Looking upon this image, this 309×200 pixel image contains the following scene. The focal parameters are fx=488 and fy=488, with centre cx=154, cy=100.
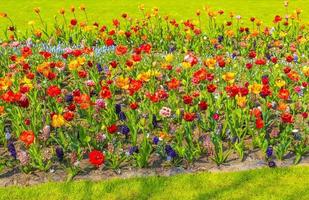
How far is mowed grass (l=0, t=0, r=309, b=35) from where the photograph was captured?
18.2m

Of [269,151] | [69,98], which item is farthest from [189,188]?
[69,98]

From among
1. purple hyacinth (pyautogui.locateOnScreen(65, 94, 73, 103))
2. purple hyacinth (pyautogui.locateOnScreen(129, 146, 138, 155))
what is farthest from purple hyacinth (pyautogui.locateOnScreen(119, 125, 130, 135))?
purple hyacinth (pyautogui.locateOnScreen(65, 94, 73, 103))

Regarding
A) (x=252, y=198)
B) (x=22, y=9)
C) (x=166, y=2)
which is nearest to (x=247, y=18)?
(x=166, y=2)

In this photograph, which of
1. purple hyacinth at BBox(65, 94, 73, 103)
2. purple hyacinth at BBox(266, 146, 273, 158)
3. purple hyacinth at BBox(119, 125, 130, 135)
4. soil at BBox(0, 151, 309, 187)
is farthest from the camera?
purple hyacinth at BBox(65, 94, 73, 103)

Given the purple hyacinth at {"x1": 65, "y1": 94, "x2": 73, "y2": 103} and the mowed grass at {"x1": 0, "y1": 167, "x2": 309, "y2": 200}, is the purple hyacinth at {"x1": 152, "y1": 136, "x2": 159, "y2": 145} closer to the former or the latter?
the mowed grass at {"x1": 0, "y1": 167, "x2": 309, "y2": 200}

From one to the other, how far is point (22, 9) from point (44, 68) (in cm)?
1309

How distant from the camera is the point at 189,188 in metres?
6.68

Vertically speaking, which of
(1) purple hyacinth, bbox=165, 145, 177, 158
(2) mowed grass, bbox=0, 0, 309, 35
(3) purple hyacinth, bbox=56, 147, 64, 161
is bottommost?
(2) mowed grass, bbox=0, 0, 309, 35

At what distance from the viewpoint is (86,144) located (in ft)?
24.8

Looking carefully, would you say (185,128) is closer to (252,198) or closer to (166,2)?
(252,198)

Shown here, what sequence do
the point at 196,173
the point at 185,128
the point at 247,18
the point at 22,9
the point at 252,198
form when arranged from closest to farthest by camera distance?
the point at 252,198, the point at 196,173, the point at 185,128, the point at 247,18, the point at 22,9

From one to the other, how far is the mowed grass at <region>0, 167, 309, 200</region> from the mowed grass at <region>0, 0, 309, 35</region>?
10.8 m

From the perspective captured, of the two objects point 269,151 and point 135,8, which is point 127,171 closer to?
point 269,151

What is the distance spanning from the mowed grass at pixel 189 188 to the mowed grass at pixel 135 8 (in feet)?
35.5
